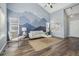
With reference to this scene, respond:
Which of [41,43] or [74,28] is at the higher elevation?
[74,28]

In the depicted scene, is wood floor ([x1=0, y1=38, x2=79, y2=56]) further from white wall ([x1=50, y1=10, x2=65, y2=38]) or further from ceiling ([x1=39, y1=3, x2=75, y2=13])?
ceiling ([x1=39, y1=3, x2=75, y2=13])

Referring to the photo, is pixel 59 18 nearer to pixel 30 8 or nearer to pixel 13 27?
pixel 30 8

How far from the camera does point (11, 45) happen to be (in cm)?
225

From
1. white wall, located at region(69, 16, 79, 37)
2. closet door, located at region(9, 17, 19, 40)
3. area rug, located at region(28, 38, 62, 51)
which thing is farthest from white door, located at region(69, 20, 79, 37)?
closet door, located at region(9, 17, 19, 40)

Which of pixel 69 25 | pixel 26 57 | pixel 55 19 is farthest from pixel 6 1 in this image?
pixel 69 25

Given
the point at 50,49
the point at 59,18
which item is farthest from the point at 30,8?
the point at 50,49

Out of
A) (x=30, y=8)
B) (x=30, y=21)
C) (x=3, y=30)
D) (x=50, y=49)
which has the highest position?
(x=30, y=8)

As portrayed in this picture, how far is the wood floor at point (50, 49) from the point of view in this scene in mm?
2252

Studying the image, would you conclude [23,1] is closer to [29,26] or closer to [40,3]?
[40,3]

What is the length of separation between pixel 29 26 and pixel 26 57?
2.12 ft

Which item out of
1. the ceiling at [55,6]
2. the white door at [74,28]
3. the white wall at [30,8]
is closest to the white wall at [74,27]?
the white door at [74,28]

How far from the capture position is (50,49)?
7.50 feet

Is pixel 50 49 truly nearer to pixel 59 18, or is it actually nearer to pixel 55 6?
pixel 59 18

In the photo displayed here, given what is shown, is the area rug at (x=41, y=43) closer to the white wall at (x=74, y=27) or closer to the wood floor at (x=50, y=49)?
the wood floor at (x=50, y=49)
